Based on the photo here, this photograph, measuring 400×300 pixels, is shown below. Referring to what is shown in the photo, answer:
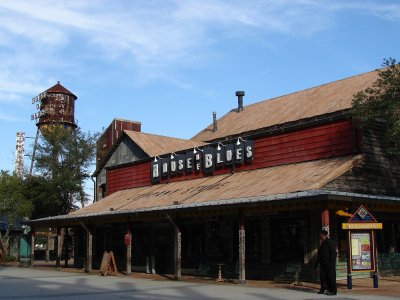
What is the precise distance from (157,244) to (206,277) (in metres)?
4.94

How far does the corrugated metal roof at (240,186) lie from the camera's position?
17.7 m

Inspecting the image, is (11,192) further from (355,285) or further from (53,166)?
(355,285)

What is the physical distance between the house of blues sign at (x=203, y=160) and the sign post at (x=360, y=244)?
783cm

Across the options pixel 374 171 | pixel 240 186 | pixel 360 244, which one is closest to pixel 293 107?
pixel 240 186

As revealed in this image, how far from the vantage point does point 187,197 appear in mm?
21734

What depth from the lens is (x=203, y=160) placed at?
25.0 meters

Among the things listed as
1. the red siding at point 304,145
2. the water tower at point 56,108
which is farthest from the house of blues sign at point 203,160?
the water tower at point 56,108

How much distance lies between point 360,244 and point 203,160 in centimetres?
1089

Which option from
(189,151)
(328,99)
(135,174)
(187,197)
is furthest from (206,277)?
(328,99)

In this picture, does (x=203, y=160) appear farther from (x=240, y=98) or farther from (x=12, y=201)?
(x=12, y=201)

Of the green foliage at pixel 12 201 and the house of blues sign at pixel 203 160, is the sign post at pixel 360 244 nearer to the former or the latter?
the house of blues sign at pixel 203 160

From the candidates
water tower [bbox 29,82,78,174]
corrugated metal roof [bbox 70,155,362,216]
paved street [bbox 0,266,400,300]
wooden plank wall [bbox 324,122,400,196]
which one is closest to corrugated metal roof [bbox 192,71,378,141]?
wooden plank wall [bbox 324,122,400,196]

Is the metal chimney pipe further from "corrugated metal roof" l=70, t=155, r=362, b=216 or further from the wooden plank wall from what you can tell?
the wooden plank wall

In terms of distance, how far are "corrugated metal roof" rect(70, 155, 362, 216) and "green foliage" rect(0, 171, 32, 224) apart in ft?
44.2
